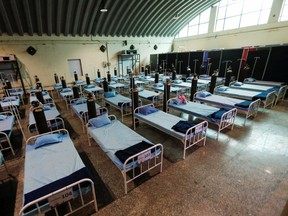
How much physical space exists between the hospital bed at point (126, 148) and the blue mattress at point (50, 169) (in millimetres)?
514

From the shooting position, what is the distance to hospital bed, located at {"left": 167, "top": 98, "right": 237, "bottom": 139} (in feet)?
12.8

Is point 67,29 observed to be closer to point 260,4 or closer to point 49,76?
point 49,76

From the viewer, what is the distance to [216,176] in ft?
8.93

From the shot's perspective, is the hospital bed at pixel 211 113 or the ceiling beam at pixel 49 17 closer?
the hospital bed at pixel 211 113

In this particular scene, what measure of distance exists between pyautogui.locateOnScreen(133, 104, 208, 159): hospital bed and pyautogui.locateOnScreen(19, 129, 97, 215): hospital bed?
6.33 ft

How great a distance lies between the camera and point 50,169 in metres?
2.28

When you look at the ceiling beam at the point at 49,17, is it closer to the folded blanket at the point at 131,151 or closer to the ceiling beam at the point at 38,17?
the ceiling beam at the point at 38,17

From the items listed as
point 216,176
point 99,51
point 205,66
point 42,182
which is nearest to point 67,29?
point 99,51

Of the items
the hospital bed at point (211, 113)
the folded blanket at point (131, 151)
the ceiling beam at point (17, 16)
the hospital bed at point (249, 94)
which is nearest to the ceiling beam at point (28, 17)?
the ceiling beam at point (17, 16)

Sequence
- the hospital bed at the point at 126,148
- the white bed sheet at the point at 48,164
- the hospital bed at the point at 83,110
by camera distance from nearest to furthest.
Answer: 1. the white bed sheet at the point at 48,164
2. the hospital bed at the point at 126,148
3. the hospital bed at the point at 83,110

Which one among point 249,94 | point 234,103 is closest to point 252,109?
point 234,103

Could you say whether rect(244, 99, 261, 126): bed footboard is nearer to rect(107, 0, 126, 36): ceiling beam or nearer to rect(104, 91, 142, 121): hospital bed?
rect(104, 91, 142, 121): hospital bed

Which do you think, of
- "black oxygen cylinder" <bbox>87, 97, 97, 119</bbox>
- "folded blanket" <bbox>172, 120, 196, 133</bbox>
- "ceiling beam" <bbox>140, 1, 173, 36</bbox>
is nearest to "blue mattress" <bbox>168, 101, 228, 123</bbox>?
"folded blanket" <bbox>172, 120, 196, 133</bbox>

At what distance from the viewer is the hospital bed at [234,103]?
4.59 m
